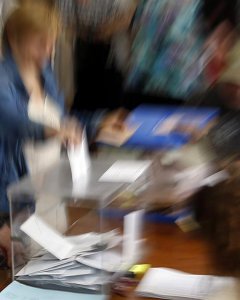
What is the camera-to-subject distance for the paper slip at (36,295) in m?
1.17

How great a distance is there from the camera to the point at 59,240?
1228 mm

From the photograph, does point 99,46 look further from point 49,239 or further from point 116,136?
point 49,239

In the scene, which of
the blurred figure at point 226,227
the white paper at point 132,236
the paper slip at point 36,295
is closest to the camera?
the blurred figure at point 226,227

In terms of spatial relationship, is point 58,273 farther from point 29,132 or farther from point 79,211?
point 29,132

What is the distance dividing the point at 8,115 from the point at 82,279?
0.38 meters

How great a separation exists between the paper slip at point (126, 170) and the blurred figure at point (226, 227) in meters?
0.17

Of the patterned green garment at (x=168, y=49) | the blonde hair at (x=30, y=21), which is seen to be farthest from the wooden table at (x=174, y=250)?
the blonde hair at (x=30, y=21)

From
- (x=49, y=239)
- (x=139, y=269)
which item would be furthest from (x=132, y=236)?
(x=49, y=239)

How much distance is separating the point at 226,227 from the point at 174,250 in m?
0.24

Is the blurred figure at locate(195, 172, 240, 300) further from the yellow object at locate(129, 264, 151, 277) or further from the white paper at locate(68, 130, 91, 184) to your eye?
the white paper at locate(68, 130, 91, 184)

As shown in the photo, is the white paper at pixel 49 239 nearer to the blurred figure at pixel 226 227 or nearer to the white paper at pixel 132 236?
the white paper at pixel 132 236

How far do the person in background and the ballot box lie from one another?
4cm

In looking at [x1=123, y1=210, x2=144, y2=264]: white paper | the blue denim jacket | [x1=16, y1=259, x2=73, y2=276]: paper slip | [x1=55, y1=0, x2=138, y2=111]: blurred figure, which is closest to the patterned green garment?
[x1=55, y1=0, x2=138, y2=111]: blurred figure

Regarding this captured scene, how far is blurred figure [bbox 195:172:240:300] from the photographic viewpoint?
106cm
